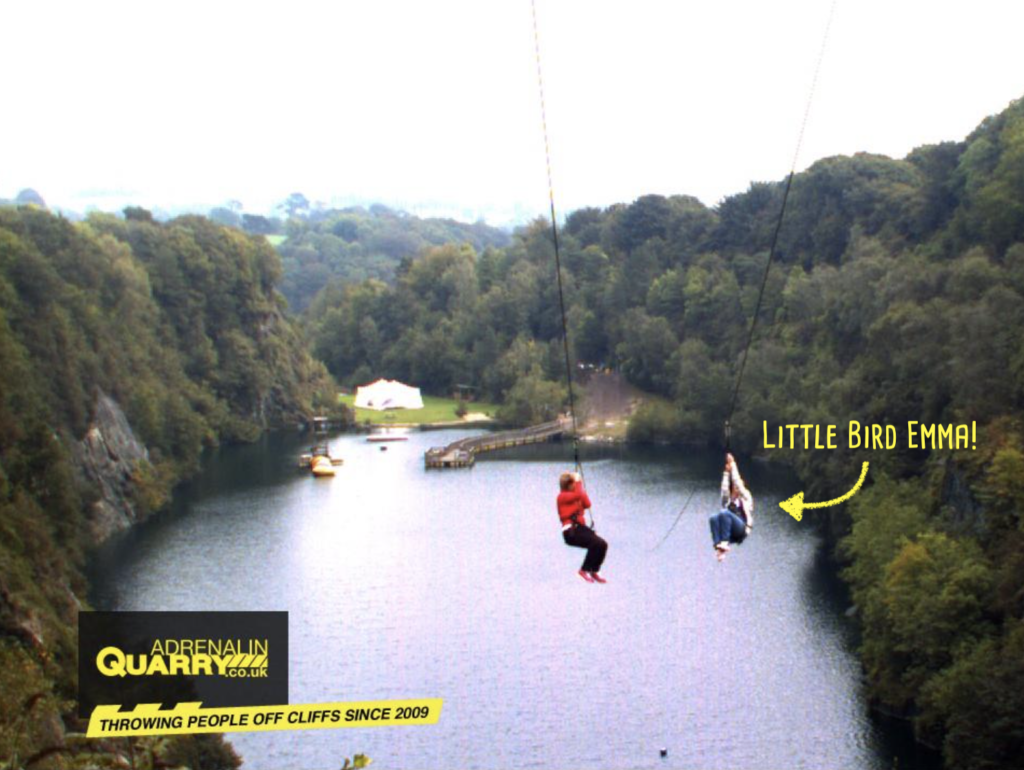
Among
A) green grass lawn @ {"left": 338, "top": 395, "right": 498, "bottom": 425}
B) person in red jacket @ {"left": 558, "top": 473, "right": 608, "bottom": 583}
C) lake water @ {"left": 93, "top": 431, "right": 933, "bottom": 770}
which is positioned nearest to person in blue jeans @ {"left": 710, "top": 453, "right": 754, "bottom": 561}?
person in red jacket @ {"left": 558, "top": 473, "right": 608, "bottom": 583}

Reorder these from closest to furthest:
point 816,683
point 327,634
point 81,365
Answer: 1. point 816,683
2. point 327,634
3. point 81,365

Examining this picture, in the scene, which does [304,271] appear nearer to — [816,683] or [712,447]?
[712,447]

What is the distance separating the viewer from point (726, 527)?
1984 cm

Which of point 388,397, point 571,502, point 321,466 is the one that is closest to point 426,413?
point 388,397

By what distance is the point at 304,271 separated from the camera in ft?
607

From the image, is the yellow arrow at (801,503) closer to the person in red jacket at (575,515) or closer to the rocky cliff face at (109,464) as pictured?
the rocky cliff face at (109,464)

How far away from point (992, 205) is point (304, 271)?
129m

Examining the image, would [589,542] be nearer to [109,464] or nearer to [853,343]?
[853,343]

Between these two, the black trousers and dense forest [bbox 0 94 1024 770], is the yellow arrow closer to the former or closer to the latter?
dense forest [bbox 0 94 1024 770]

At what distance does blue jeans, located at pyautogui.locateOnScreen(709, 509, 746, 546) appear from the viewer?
1986cm

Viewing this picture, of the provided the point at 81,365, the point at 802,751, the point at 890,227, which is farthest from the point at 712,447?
the point at 802,751

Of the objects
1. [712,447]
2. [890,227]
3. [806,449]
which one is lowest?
[712,447]

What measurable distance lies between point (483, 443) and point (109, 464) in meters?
27.4

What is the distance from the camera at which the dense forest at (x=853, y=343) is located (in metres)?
37.9
